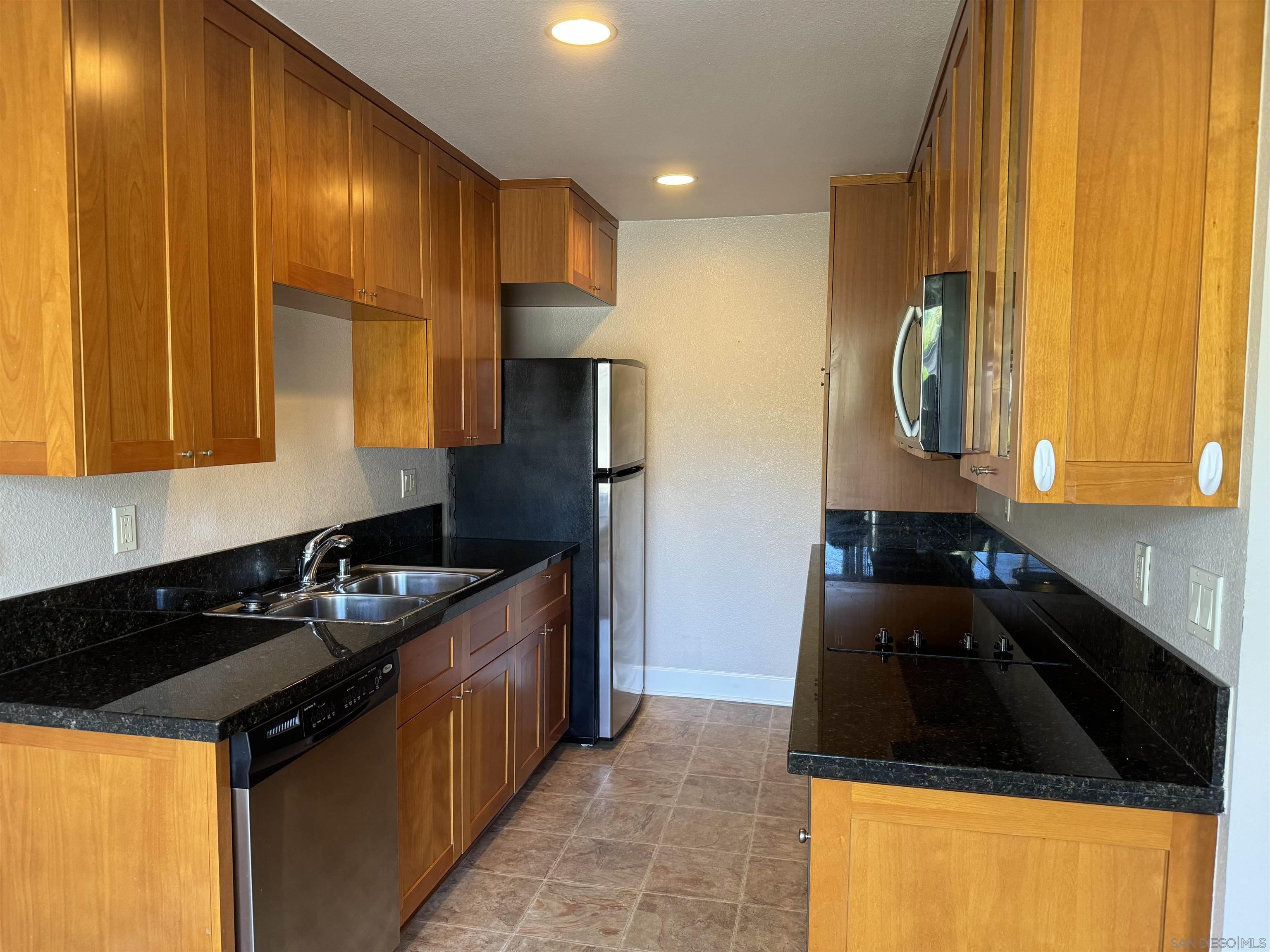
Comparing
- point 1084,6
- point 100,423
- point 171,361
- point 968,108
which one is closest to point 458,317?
point 171,361

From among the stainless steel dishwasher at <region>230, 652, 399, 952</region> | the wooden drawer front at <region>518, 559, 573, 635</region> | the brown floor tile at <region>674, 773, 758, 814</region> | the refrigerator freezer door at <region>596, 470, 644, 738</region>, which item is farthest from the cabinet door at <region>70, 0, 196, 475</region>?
the brown floor tile at <region>674, 773, 758, 814</region>

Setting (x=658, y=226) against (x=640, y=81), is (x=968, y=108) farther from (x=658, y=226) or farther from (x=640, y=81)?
(x=658, y=226)

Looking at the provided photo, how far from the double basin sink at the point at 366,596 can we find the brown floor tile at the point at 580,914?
947mm

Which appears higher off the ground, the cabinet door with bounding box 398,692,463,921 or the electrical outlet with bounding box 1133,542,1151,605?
the electrical outlet with bounding box 1133,542,1151,605

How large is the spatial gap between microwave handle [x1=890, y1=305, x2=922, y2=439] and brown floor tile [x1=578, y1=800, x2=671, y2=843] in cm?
172

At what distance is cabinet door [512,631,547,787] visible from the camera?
3074 millimetres

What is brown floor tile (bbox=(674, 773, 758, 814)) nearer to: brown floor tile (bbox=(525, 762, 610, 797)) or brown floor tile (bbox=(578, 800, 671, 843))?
brown floor tile (bbox=(578, 800, 671, 843))

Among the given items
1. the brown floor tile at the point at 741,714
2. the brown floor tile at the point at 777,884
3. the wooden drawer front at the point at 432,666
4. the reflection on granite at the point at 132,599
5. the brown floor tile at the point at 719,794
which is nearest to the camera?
the reflection on granite at the point at 132,599

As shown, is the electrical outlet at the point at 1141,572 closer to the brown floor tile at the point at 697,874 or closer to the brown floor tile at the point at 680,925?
the brown floor tile at the point at 680,925

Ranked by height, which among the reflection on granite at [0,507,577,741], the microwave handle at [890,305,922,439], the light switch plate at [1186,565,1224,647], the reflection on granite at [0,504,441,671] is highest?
the microwave handle at [890,305,922,439]

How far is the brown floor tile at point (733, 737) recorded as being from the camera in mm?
3744

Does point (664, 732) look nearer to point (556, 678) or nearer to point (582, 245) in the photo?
point (556, 678)

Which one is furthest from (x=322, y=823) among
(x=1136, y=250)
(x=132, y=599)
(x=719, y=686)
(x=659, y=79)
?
(x=719, y=686)

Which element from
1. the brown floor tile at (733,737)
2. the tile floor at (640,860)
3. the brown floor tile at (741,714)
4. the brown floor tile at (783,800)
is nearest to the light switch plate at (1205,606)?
the tile floor at (640,860)
